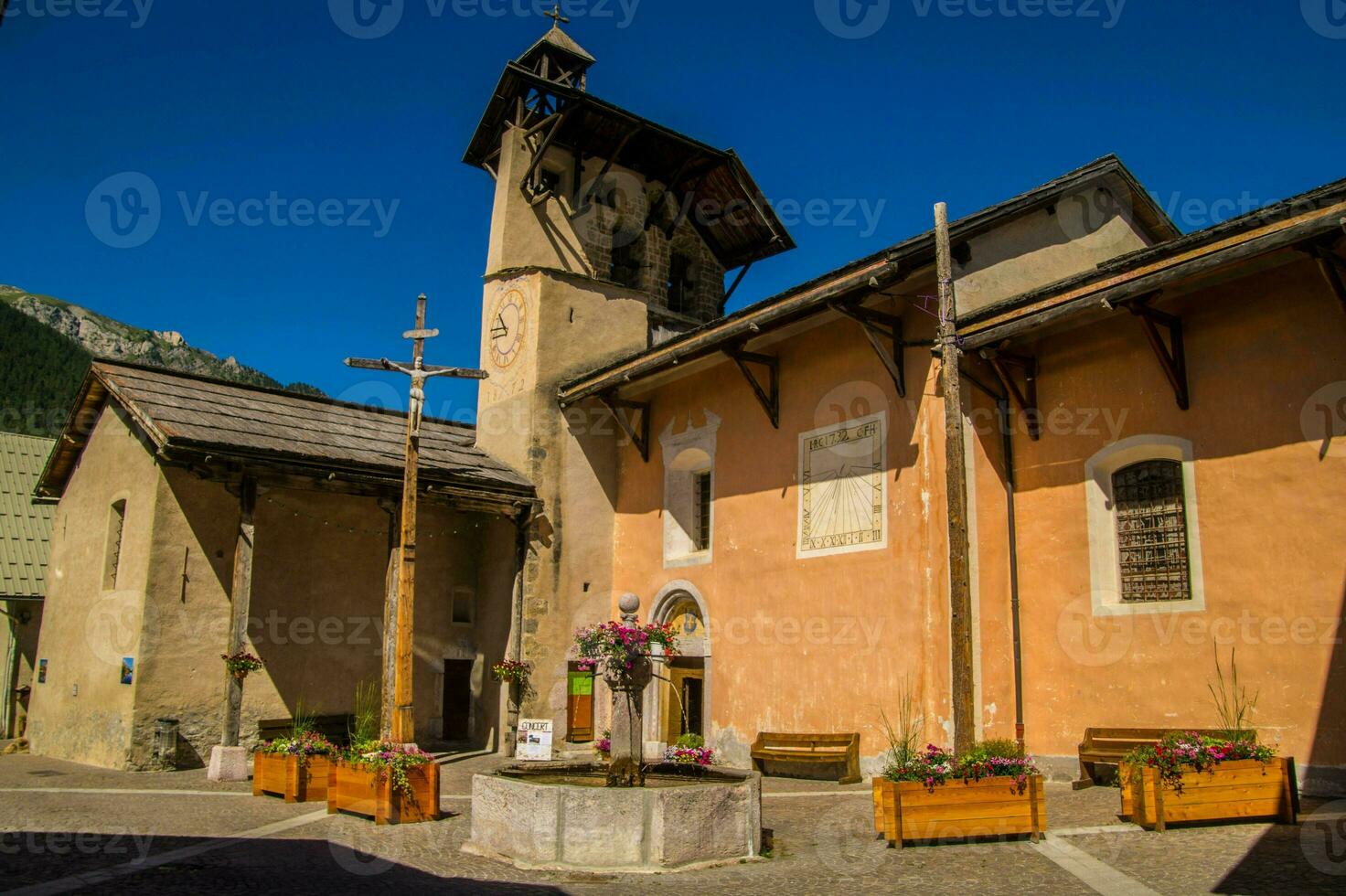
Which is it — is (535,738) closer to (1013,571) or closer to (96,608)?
(1013,571)

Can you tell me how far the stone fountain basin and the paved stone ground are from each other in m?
0.17

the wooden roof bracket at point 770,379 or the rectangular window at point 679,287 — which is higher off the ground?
the rectangular window at point 679,287

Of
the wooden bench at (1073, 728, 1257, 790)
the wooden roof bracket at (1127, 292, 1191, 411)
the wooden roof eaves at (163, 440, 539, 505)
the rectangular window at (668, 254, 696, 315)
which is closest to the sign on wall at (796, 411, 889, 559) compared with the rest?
the wooden bench at (1073, 728, 1257, 790)

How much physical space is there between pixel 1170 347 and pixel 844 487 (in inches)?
183

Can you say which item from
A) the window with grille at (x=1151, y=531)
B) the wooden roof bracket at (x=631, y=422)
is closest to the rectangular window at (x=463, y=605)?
the wooden roof bracket at (x=631, y=422)

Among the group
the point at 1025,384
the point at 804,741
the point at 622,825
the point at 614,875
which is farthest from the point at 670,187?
A: the point at 614,875

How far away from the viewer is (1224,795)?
888 centimetres

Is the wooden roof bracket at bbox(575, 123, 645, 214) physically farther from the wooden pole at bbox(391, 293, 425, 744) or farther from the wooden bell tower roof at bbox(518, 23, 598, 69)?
the wooden pole at bbox(391, 293, 425, 744)

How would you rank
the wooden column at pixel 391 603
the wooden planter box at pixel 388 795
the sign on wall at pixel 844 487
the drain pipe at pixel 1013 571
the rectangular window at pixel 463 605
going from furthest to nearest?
the rectangular window at pixel 463 605 < the wooden column at pixel 391 603 < the sign on wall at pixel 844 487 < the drain pipe at pixel 1013 571 < the wooden planter box at pixel 388 795

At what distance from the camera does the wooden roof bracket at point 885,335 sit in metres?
13.9

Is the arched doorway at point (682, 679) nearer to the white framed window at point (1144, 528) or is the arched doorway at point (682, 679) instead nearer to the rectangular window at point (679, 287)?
the white framed window at point (1144, 528)

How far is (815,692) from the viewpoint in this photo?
14.6m

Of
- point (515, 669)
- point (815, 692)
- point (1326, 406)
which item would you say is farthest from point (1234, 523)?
point (515, 669)

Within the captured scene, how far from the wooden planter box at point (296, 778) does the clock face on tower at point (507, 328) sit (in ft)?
30.0
